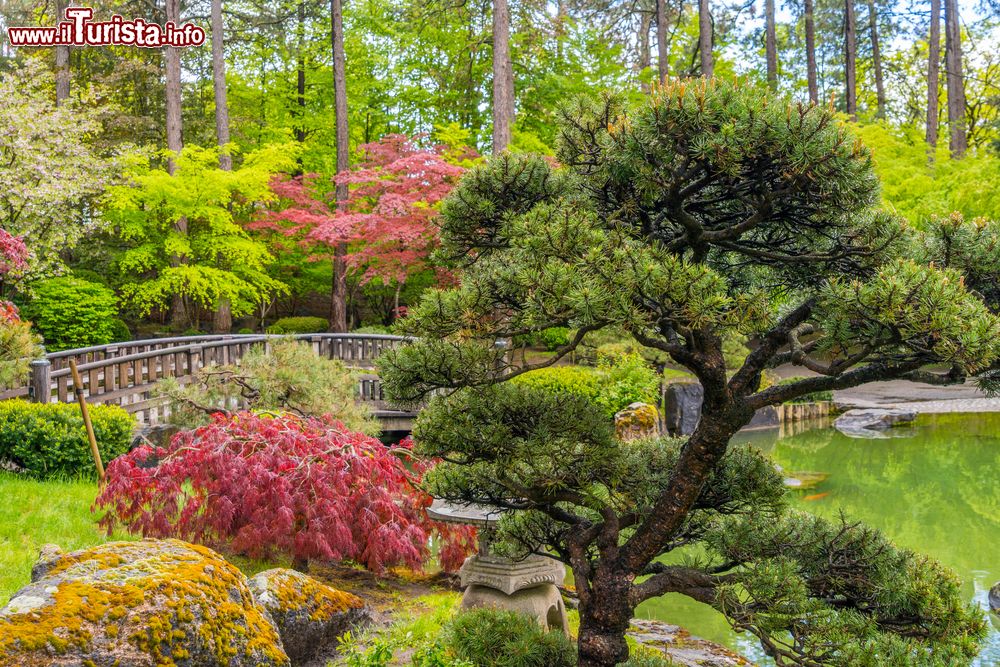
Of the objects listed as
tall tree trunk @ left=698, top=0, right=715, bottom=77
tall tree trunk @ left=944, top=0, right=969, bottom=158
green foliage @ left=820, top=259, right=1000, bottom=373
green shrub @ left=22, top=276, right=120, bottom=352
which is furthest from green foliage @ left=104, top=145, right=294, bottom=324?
tall tree trunk @ left=944, top=0, right=969, bottom=158

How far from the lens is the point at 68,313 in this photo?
1741 centimetres

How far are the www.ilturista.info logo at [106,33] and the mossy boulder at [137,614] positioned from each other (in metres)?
16.3

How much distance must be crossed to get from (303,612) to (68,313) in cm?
1519

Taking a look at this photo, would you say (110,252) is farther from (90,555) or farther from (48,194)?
(90,555)

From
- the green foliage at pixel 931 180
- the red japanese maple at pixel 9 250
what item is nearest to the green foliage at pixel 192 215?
the red japanese maple at pixel 9 250

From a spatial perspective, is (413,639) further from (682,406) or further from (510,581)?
(682,406)

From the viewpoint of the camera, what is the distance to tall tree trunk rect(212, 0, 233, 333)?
18.5m

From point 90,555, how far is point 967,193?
12.9m

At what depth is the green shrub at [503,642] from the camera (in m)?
4.25

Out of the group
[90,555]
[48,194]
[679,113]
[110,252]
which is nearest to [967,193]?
[679,113]

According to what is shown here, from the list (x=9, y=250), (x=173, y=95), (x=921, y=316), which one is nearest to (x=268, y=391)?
(x=9, y=250)

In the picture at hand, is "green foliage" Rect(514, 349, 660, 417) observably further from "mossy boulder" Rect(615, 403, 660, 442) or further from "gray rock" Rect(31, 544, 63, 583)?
"gray rock" Rect(31, 544, 63, 583)

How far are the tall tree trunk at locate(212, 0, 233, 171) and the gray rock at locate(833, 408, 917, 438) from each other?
1397 centimetres

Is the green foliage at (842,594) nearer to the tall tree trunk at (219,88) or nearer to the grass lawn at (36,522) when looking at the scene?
the grass lawn at (36,522)
